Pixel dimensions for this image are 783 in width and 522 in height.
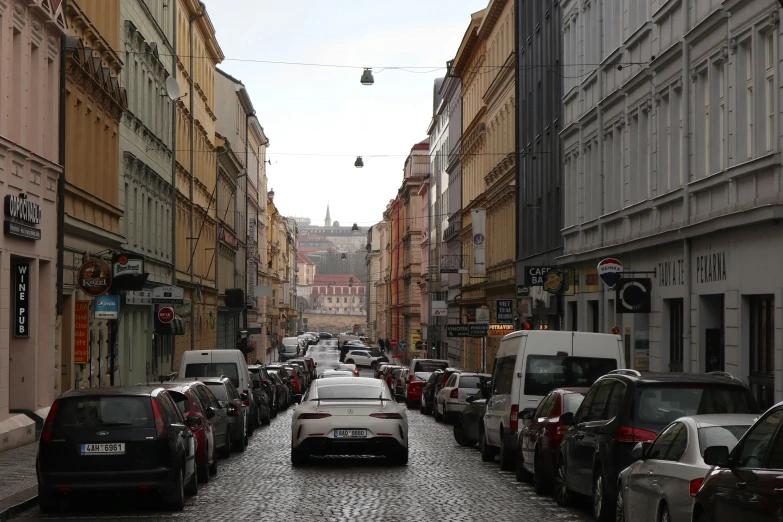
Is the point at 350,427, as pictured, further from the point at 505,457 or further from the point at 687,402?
the point at 687,402

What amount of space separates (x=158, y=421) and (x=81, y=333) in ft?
53.3

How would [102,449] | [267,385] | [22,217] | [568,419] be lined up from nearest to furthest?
[102,449]
[568,419]
[22,217]
[267,385]

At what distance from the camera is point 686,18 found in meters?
25.5

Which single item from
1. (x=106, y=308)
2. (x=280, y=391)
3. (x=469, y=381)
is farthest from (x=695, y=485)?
(x=280, y=391)

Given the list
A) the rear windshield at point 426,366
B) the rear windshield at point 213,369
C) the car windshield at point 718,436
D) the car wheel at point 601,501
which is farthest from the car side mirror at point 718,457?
the rear windshield at point 426,366

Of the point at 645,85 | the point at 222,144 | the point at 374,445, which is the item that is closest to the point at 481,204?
the point at 222,144

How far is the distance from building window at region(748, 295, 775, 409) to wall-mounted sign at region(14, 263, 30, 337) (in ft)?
43.1

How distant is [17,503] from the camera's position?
50.7 ft

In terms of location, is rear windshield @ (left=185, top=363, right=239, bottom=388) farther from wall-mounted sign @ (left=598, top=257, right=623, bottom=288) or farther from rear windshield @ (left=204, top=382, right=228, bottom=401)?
wall-mounted sign @ (left=598, top=257, right=623, bottom=288)

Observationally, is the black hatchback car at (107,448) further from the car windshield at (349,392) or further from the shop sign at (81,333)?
the shop sign at (81,333)

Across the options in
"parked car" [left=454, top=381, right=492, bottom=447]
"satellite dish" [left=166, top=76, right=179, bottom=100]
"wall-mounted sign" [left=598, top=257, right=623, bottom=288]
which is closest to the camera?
"wall-mounted sign" [left=598, top=257, right=623, bottom=288]

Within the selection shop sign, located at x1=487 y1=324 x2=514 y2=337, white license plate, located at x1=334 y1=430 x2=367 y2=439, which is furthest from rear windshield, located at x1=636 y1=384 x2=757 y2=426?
shop sign, located at x1=487 y1=324 x2=514 y2=337

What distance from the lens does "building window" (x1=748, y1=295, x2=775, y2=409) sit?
69.7 ft

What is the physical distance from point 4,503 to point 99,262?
12112mm
